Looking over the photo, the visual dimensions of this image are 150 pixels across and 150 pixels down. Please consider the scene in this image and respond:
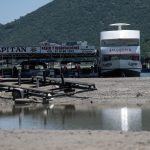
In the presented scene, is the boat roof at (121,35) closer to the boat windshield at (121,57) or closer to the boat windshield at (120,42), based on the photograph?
the boat windshield at (120,42)

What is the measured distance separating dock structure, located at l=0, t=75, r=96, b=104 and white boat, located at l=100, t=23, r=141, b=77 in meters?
18.7

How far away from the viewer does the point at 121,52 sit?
61.2 metres

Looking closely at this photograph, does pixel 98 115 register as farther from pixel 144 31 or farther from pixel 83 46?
pixel 144 31

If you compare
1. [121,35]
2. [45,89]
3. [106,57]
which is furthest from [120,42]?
[45,89]

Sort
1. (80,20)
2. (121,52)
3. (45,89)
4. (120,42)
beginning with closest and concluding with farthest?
(45,89) < (120,42) < (121,52) < (80,20)

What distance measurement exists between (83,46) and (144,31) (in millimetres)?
101415

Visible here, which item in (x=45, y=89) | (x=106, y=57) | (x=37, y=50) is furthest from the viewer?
(x=37, y=50)

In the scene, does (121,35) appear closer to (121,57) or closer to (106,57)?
(121,57)

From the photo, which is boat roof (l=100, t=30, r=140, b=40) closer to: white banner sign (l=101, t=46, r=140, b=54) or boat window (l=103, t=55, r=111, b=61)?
white banner sign (l=101, t=46, r=140, b=54)

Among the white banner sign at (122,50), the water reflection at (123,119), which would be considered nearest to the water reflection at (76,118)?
the water reflection at (123,119)

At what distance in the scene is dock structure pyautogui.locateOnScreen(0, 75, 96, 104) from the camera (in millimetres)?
35125

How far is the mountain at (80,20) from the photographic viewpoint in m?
162

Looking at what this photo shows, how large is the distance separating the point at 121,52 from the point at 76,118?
35591mm

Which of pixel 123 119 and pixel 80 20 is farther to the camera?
pixel 80 20
